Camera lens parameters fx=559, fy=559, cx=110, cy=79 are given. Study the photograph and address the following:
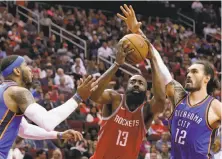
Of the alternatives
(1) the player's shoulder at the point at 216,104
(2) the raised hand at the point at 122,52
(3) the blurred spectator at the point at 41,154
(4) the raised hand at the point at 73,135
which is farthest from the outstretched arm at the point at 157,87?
(3) the blurred spectator at the point at 41,154

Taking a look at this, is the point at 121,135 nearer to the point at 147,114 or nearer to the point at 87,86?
the point at 147,114

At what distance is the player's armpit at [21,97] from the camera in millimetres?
5422

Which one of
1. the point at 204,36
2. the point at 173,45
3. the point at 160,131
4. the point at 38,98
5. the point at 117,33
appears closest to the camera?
the point at 38,98

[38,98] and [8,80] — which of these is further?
[38,98]

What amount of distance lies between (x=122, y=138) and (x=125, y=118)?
247mm

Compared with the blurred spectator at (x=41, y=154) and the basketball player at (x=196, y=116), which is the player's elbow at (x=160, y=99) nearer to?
the basketball player at (x=196, y=116)

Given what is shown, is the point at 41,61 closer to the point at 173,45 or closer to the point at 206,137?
the point at 173,45

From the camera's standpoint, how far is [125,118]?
6.87m

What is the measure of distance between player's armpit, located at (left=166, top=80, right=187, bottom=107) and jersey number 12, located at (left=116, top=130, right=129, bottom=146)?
0.79 m

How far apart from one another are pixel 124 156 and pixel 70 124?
19.8 ft

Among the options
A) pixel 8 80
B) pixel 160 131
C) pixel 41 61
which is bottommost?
pixel 160 131

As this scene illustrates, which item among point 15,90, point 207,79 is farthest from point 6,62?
point 207,79

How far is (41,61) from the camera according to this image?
14953mm

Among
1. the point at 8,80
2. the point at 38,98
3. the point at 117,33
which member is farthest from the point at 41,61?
the point at 8,80
